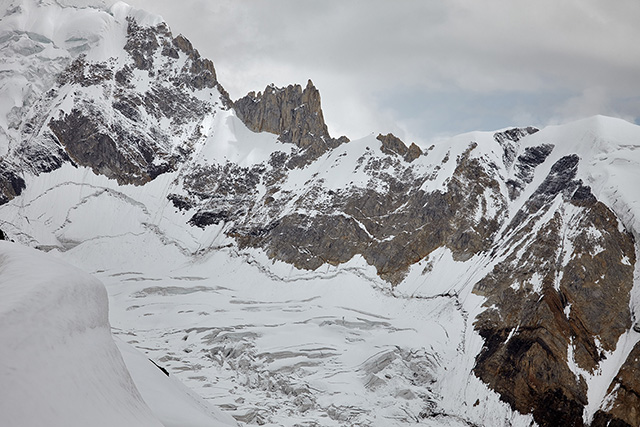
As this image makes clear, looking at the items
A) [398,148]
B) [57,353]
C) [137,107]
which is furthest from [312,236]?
[57,353]

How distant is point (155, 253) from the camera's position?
119 meters

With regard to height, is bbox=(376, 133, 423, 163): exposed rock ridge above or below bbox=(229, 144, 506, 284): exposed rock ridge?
above

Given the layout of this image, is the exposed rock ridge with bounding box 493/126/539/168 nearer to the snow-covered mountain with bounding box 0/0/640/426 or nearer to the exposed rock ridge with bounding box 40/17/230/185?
the snow-covered mountain with bounding box 0/0/640/426

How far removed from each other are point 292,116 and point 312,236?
54.7 metres

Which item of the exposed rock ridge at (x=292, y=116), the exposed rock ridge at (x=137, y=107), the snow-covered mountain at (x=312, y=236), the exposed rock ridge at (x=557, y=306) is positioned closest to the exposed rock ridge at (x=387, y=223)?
the snow-covered mountain at (x=312, y=236)

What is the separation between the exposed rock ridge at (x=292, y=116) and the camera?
145875 millimetres

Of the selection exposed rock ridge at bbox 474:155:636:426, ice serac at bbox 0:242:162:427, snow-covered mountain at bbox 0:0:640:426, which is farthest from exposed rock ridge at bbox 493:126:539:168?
ice serac at bbox 0:242:162:427

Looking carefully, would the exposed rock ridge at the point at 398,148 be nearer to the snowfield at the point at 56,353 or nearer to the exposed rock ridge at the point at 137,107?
the exposed rock ridge at the point at 137,107

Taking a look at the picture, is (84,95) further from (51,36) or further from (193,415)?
(193,415)

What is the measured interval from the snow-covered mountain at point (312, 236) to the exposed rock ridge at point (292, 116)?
744 millimetres

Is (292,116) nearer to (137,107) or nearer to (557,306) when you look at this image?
(137,107)

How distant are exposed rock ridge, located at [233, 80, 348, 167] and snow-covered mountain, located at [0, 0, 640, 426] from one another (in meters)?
0.74

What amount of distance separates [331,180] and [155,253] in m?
44.9

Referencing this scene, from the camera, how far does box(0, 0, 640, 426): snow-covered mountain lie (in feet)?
209
